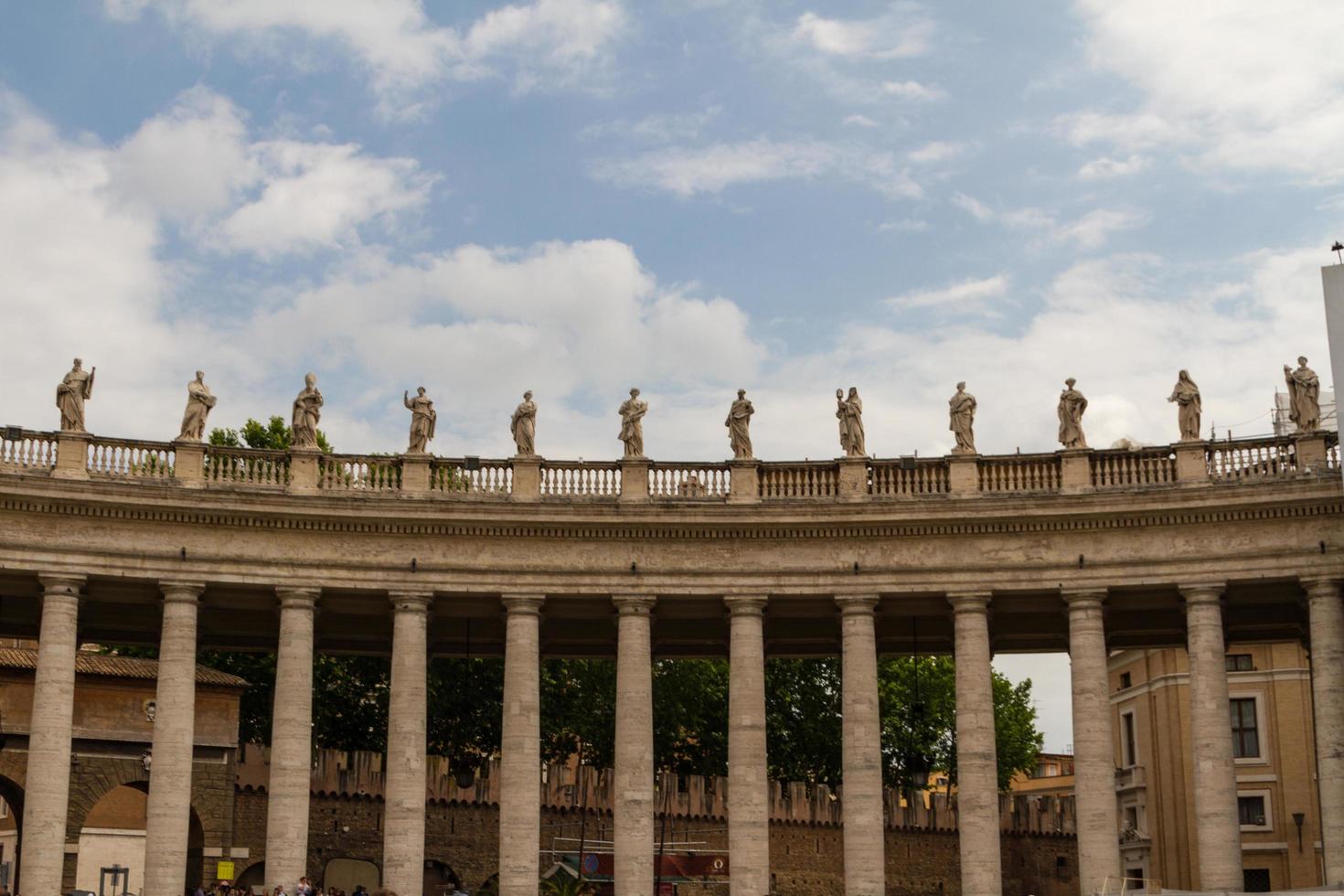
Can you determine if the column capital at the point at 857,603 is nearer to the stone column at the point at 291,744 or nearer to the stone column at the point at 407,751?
the stone column at the point at 407,751

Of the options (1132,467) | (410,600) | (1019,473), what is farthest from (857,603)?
(410,600)

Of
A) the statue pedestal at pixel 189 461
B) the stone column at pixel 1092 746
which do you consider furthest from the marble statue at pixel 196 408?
the stone column at pixel 1092 746

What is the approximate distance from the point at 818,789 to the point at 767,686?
17283mm

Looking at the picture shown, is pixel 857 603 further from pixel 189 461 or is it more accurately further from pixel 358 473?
pixel 189 461

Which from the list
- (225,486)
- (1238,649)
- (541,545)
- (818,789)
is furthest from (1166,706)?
(225,486)

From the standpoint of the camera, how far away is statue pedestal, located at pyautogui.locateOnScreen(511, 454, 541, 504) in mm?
52500

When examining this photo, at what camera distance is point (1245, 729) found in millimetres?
76438

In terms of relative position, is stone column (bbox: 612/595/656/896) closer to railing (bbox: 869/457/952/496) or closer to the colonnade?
the colonnade

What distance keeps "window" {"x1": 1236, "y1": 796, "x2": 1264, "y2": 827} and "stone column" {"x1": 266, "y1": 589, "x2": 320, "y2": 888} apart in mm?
42681

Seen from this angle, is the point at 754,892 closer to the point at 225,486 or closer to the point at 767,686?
the point at 225,486

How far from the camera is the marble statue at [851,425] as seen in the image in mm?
53031

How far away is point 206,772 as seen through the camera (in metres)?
66.0

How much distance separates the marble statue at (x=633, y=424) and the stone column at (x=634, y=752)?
4473 millimetres

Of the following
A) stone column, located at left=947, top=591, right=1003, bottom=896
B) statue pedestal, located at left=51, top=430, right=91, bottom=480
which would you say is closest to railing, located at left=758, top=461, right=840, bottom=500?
stone column, located at left=947, top=591, right=1003, bottom=896
